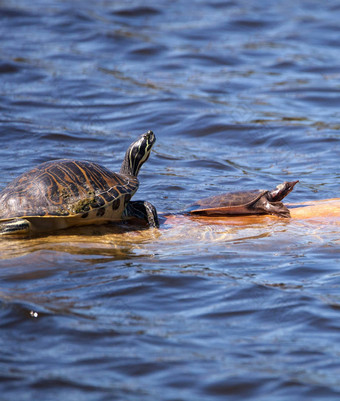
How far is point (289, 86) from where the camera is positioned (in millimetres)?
12102

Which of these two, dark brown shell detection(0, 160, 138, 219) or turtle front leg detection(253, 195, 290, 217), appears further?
turtle front leg detection(253, 195, 290, 217)

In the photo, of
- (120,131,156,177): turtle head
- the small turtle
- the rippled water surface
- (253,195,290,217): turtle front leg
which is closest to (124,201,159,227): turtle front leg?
the rippled water surface

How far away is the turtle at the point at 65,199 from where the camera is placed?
17.8 feet

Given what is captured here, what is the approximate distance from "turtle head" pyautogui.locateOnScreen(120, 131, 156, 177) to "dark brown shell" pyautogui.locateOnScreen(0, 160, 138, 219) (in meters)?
0.71

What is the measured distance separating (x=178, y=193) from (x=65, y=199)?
92.0 inches

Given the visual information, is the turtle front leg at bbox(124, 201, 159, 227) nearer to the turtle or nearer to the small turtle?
the turtle

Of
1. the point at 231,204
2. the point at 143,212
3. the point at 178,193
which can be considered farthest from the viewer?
the point at 178,193

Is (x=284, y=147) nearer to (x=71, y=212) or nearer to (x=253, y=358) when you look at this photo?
(x=71, y=212)

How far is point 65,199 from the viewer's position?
5.50 m

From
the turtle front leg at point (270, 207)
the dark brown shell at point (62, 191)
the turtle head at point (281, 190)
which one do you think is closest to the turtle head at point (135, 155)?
the dark brown shell at point (62, 191)

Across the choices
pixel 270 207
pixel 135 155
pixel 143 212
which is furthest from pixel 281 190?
pixel 135 155

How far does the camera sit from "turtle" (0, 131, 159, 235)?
5430 millimetres

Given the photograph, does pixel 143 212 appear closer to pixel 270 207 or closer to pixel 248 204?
pixel 248 204

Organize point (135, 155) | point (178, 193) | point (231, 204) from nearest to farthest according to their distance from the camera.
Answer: point (231, 204), point (135, 155), point (178, 193)
